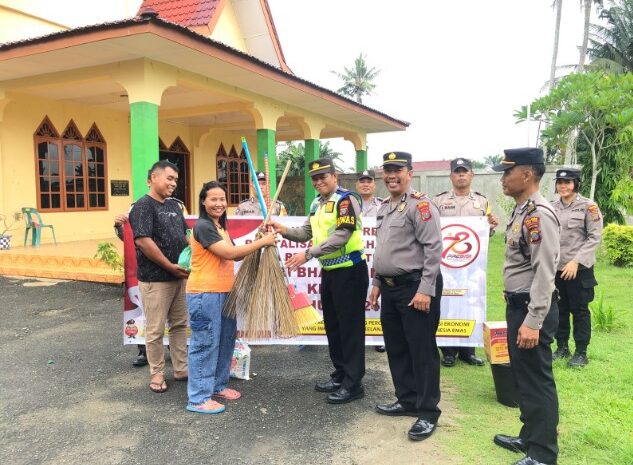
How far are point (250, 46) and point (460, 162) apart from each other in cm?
943

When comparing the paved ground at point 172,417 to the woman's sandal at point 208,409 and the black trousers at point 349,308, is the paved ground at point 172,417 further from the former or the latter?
the black trousers at point 349,308

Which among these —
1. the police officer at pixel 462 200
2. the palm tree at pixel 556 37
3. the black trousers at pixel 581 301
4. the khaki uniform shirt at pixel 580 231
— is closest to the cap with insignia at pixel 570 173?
the khaki uniform shirt at pixel 580 231

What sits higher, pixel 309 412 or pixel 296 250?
pixel 296 250

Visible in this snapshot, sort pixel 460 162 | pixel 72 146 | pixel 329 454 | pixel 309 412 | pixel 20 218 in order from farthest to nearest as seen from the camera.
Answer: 1. pixel 72 146
2. pixel 20 218
3. pixel 460 162
4. pixel 309 412
5. pixel 329 454

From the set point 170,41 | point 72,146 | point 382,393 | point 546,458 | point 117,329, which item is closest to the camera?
point 546,458

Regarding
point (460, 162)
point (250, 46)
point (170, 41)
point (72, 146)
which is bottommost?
point (460, 162)

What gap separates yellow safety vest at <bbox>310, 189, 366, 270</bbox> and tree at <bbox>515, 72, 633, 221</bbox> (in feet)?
29.1

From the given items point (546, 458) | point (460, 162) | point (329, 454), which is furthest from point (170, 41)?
point (546, 458)

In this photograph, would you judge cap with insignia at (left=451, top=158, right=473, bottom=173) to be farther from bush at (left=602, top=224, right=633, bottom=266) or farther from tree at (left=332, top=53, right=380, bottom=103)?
tree at (left=332, top=53, right=380, bottom=103)

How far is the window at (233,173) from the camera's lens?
14891mm

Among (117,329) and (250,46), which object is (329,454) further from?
(250,46)

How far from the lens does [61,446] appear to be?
9.42 ft

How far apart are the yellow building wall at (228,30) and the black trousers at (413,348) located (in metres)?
9.49

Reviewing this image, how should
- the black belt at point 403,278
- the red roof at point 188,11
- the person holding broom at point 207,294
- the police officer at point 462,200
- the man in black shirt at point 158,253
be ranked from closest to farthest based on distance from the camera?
the black belt at point 403,278, the person holding broom at point 207,294, the man in black shirt at point 158,253, the police officer at point 462,200, the red roof at point 188,11
